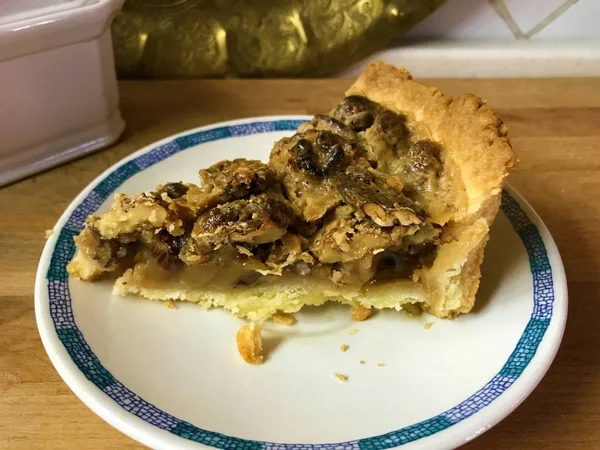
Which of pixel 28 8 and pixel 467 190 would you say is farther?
pixel 28 8

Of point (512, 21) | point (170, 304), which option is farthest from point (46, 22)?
point (512, 21)

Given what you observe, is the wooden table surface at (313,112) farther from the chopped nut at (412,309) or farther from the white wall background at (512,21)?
the chopped nut at (412,309)

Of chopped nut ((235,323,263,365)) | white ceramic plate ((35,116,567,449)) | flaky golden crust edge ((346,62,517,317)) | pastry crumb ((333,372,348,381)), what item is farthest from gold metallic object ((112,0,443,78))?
pastry crumb ((333,372,348,381))

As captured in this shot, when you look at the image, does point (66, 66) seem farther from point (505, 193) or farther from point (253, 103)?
point (505, 193)

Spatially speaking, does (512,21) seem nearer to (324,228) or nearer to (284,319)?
(324,228)

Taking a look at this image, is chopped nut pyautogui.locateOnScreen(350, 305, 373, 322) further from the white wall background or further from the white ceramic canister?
the white wall background

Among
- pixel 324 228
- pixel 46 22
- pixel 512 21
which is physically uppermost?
pixel 46 22
